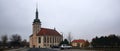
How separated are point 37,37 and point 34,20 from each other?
1019cm

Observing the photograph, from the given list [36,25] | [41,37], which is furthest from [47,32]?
[36,25]

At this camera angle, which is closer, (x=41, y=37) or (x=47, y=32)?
(x=41, y=37)

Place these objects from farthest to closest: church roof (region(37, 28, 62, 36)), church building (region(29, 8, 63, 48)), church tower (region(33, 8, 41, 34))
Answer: church tower (region(33, 8, 41, 34)), church roof (region(37, 28, 62, 36)), church building (region(29, 8, 63, 48))

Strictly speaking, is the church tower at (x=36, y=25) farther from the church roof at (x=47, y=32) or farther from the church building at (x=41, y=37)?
the church roof at (x=47, y=32)

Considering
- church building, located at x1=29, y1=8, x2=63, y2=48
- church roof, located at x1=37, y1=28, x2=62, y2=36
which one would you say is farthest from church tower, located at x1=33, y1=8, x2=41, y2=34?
church roof, located at x1=37, y1=28, x2=62, y2=36

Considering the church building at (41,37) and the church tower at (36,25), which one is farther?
the church tower at (36,25)

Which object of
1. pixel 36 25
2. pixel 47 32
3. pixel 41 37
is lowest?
pixel 41 37

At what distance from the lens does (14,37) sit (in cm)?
14575

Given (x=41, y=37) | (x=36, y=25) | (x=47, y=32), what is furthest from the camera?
(x=47, y=32)

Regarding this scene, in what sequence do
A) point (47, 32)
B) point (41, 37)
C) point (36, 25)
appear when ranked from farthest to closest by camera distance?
point (47, 32), point (36, 25), point (41, 37)

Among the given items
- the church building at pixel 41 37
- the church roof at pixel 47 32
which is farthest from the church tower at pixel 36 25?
the church roof at pixel 47 32

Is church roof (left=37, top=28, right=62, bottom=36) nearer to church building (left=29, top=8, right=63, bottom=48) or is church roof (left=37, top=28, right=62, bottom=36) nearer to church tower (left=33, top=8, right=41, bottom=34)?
church building (left=29, top=8, right=63, bottom=48)

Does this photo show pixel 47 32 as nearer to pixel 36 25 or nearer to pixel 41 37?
pixel 41 37

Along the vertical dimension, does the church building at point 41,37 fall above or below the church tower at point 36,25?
below
